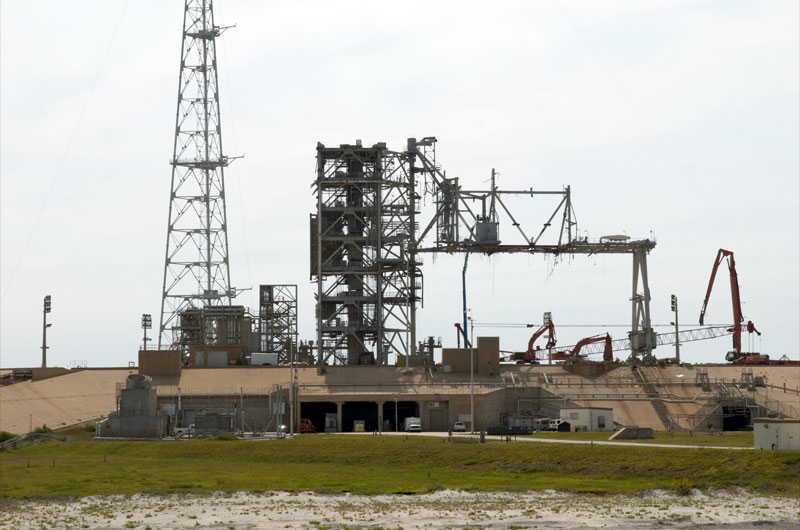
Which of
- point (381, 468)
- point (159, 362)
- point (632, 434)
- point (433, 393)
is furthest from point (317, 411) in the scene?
point (381, 468)

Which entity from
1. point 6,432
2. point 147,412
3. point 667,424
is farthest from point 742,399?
point 6,432

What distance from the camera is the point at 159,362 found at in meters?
102

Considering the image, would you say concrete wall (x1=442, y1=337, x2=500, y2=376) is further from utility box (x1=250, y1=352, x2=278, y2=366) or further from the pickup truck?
utility box (x1=250, y1=352, x2=278, y2=366)

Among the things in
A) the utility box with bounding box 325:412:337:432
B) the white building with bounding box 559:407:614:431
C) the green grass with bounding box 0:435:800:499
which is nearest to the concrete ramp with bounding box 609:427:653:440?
the white building with bounding box 559:407:614:431

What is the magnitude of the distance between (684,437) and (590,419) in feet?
25.8

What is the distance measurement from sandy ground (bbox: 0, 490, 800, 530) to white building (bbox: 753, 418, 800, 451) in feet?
23.6

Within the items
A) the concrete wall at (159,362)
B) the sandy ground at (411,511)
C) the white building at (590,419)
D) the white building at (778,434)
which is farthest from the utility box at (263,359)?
the white building at (778,434)

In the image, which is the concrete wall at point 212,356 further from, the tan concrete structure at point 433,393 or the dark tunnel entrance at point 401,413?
the dark tunnel entrance at point 401,413

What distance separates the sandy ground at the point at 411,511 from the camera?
45.6 meters

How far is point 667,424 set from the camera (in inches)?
3474

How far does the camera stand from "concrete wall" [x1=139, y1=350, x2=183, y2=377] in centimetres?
10156

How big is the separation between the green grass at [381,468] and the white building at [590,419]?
12787mm

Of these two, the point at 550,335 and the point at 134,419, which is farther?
the point at 550,335

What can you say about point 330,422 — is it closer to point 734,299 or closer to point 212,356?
point 212,356
